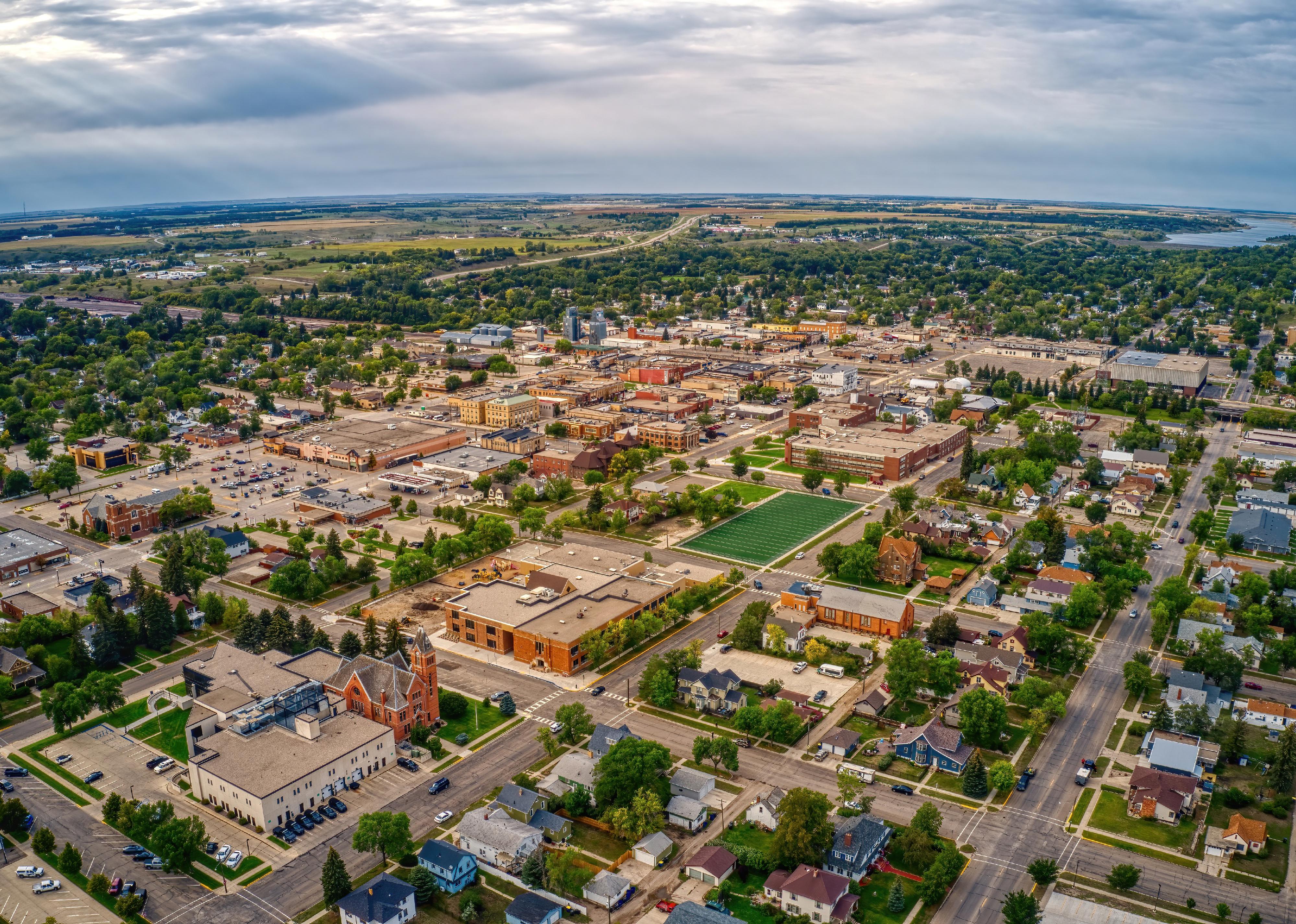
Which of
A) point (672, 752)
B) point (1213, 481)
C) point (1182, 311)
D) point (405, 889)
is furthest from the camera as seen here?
point (1182, 311)

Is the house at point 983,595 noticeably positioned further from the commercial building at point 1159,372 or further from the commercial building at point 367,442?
the commercial building at point 1159,372

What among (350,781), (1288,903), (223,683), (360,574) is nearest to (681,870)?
(350,781)

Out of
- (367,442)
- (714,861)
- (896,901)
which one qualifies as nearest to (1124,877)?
(896,901)

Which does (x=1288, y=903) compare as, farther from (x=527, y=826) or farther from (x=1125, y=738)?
(x=527, y=826)

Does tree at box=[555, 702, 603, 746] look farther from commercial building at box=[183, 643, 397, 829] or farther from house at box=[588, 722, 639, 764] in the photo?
commercial building at box=[183, 643, 397, 829]

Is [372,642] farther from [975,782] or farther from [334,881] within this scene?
[975,782]

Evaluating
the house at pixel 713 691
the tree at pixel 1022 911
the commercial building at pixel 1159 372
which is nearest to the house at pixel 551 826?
the house at pixel 713 691
